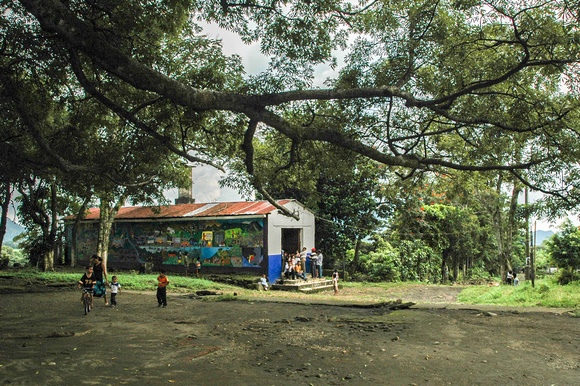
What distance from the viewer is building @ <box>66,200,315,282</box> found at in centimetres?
1966

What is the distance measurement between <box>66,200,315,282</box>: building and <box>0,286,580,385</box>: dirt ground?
8.99 metres

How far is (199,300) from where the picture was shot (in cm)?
1264

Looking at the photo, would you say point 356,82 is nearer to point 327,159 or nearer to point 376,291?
point 327,159

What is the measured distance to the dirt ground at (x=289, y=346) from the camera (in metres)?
5.05

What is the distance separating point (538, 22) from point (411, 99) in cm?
250

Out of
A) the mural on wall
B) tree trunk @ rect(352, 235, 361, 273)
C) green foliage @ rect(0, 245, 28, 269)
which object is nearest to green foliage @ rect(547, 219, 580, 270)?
tree trunk @ rect(352, 235, 361, 273)

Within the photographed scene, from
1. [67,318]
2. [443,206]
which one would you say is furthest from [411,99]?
[443,206]

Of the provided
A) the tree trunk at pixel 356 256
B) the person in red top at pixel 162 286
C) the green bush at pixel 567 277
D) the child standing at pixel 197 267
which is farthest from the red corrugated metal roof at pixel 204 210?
the green bush at pixel 567 277

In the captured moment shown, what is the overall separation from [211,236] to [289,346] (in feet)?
48.2

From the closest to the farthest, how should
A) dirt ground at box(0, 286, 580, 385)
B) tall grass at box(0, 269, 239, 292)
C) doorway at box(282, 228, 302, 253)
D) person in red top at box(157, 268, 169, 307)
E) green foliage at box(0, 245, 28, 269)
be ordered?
dirt ground at box(0, 286, 580, 385) → person in red top at box(157, 268, 169, 307) → tall grass at box(0, 269, 239, 292) → doorway at box(282, 228, 302, 253) → green foliage at box(0, 245, 28, 269)

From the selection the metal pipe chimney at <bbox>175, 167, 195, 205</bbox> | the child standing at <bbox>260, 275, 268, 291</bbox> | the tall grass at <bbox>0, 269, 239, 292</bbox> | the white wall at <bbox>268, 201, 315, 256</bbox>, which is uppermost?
the metal pipe chimney at <bbox>175, 167, 195, 205</bbox>

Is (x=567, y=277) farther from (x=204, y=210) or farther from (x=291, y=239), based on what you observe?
(x=204, y=210)

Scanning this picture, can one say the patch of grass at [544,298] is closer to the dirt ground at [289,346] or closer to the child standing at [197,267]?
the dirt ground at [289,346]

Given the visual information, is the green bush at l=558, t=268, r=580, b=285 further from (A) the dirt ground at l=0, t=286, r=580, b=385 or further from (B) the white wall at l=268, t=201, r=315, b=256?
(B) the white wall at l=268, t=201, r=315, b=256
